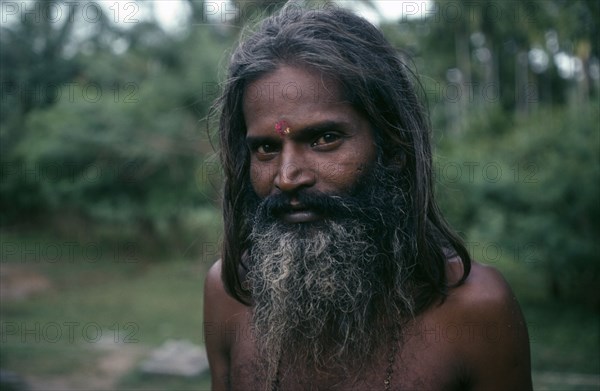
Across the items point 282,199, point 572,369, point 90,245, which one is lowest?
point 90,245

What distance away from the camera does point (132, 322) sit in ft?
31.0

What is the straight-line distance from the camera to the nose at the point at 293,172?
203 centimetres

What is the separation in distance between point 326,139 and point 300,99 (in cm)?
16

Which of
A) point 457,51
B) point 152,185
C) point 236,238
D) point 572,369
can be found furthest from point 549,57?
point 236,238

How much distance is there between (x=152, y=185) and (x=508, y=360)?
43.1 ft

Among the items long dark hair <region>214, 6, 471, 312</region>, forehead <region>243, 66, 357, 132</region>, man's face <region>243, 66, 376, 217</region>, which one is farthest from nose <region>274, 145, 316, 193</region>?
long dark hair <region>214, 6, 471, 312</region>

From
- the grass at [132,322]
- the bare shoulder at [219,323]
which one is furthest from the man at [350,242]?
the grass at [132,322]

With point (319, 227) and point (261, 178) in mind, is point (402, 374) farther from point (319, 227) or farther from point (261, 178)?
point (261, 178)

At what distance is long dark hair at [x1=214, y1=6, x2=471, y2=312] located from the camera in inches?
85.2

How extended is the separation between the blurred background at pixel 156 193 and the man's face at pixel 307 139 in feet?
5.88

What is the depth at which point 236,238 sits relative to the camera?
8.02 ft

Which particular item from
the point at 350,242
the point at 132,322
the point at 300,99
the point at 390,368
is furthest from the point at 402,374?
the point at 132,322

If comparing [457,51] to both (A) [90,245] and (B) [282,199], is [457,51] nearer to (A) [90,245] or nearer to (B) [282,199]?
(A) [90,245]

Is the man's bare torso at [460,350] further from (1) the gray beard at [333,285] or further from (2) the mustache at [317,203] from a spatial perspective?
(2) the mustache at [317,203]
